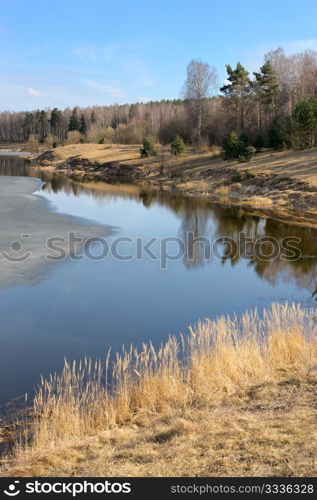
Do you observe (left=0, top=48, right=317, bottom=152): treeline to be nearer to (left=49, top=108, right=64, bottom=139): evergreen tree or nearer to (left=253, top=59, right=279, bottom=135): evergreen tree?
(left=253, top=59, right=279, bottom=135): evergreen tree

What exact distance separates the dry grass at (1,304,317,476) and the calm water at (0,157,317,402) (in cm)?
115

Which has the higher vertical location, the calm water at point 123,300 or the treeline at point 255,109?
the treeline at point 255,109

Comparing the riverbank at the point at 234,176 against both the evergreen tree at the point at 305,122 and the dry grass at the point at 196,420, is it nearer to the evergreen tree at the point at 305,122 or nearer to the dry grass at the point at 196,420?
the evergreen tree at the point at 305,122

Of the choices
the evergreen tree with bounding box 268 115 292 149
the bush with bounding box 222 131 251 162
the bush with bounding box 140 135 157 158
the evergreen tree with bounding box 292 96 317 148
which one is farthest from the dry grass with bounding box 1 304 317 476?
the bush with bounding box 140 135 157 158

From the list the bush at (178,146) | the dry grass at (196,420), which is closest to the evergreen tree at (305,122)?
the bush at (178,146)

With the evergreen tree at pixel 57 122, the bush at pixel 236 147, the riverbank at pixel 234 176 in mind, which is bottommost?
the riverbank at pixel 234 176

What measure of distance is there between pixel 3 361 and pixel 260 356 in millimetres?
4898

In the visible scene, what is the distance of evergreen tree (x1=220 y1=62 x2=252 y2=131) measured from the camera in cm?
5122

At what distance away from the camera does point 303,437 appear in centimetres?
545

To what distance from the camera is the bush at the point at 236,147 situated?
43219 mm

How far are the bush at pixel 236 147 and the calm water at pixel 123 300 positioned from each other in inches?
855
